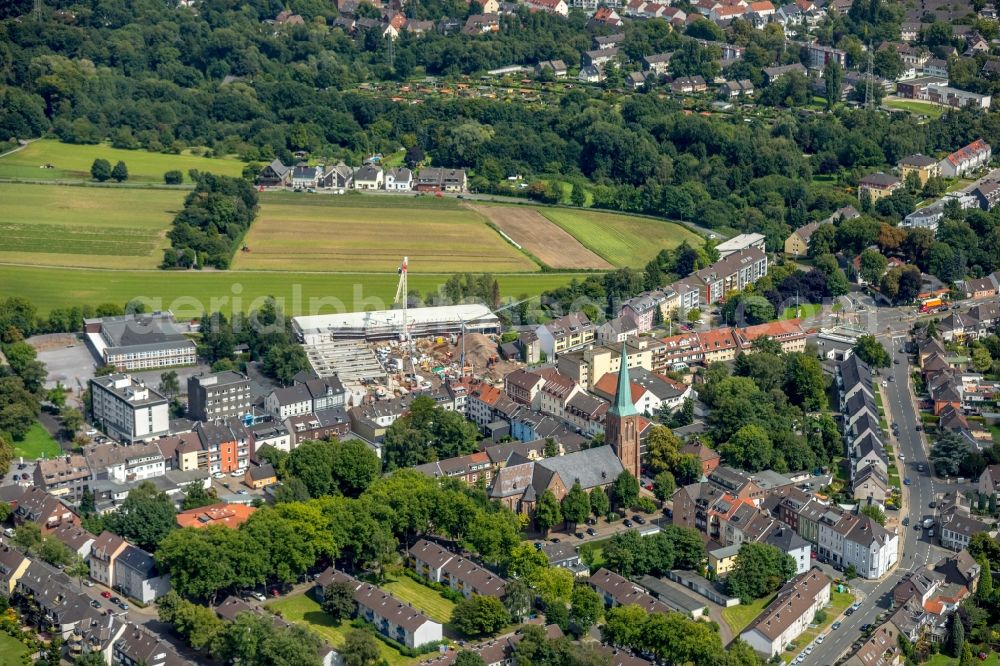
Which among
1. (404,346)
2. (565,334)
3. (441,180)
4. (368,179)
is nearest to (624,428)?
(565,334)

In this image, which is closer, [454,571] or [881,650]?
[881,650]

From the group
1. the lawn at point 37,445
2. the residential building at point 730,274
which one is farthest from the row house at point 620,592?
the residential building at point 730,274

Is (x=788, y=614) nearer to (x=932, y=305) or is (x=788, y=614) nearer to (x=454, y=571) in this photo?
(x=454, y=571)

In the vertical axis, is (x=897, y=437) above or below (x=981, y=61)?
below

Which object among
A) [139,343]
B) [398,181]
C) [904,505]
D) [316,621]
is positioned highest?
[398,181]

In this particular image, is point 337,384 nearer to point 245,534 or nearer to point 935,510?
point 245,534

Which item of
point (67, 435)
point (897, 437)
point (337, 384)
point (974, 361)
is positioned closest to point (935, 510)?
point (897, 437)

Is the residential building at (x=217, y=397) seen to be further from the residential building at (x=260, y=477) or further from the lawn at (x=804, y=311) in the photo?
the lawn at (x=804, y=311)
